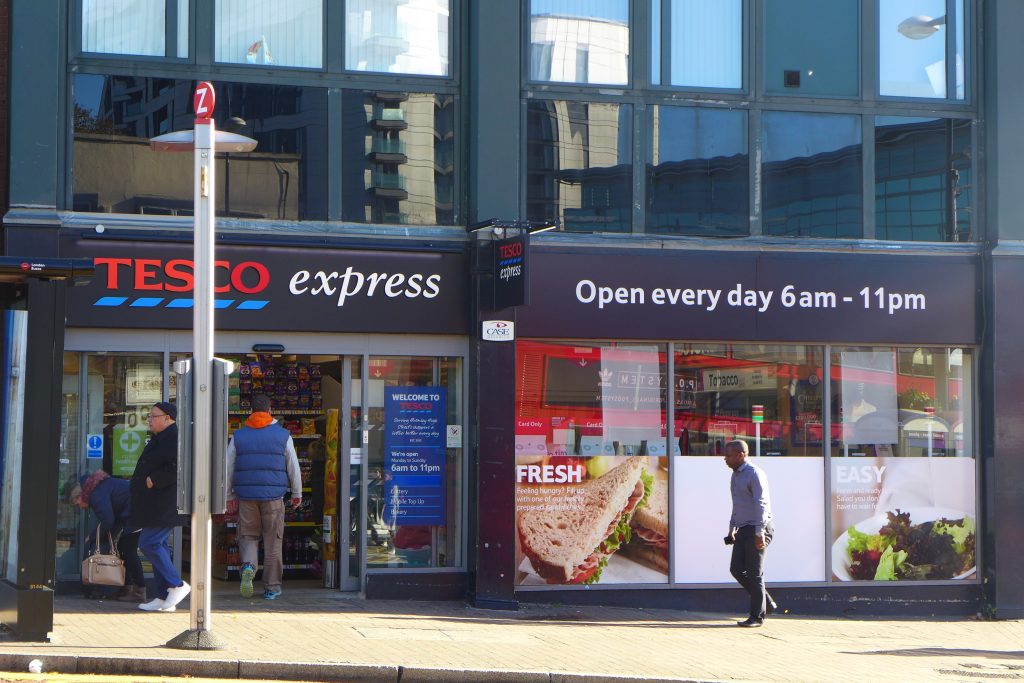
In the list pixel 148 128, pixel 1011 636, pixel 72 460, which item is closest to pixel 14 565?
pixel 72 460

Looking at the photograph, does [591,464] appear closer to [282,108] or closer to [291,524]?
[291,524]

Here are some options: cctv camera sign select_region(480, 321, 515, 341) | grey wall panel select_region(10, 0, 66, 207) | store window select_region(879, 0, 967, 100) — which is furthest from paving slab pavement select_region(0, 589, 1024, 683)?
store window select_region(879, 0, 967, 100)

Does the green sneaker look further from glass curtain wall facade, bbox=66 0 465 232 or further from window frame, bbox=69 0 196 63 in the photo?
window frame, bbox=69 0 196 63

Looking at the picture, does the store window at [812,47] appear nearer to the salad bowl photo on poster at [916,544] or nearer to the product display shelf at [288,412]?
the salad bowl photo on poster at [916,544]

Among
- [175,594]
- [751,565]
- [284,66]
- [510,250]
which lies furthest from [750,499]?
[284,66]

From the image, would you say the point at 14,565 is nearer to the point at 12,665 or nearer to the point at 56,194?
the point at 12,665

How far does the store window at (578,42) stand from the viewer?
13.0 m

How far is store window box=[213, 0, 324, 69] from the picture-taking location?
40.5 feet

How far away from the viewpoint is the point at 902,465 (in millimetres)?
13727

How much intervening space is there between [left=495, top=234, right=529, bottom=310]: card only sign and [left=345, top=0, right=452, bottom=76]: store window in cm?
213

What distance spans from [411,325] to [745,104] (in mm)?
4362

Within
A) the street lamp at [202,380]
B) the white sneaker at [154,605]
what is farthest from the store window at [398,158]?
the white sneaker at [154,605]

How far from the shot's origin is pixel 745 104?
1333cm

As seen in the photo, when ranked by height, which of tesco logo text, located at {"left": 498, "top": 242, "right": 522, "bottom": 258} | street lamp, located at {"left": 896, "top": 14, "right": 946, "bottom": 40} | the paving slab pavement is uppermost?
street lamp, located at {"left": 896, "top": 14, "right": 946, "bottom": 40}
